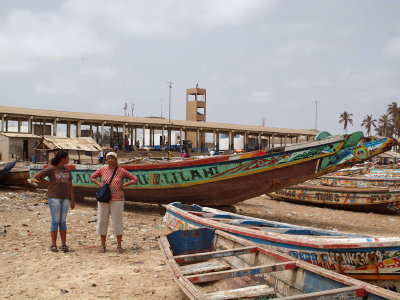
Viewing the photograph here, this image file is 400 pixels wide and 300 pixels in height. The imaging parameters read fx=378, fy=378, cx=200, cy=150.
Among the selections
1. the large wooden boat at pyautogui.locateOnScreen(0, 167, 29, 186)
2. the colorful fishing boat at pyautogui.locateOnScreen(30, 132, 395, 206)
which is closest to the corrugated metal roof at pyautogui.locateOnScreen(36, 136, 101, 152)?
the large wooden boat at pyautogui.locateOnScreen(0, 167, 29, 186)

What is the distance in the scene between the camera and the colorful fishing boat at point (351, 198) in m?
10.6

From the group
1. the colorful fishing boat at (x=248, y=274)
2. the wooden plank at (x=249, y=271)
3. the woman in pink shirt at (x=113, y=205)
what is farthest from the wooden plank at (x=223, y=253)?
the woman in pink shirt at (x=113, y=205)

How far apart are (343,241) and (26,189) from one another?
12.9 meters

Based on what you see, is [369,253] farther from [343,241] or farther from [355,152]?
[355,152]

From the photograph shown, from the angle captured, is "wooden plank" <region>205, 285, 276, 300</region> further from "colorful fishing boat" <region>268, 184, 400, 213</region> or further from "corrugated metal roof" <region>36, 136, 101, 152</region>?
"corrugated metal roof" <region>36, 136, 101, 152</region>

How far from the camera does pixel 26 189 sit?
13953 mm

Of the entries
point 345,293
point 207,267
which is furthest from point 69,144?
point 345,293

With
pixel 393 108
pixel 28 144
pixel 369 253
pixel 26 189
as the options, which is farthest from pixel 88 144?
pixel 393 108

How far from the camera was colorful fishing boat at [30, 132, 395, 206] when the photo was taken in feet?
25.6

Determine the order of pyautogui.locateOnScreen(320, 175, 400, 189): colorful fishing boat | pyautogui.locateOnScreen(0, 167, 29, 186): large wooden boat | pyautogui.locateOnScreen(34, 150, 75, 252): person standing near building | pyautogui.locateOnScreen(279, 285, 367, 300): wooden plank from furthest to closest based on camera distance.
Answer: pyautogui.locateOnScreen(320, 175, 400, 189): colorful fishing boat → pyautogui.locateOnScreen(0, 167, 29, 186): large wooden boat → pyautogui.locateOnScreen(34, 150, 75, 252): person standing near building → pyautogui.locateOnScreen(279, 285, 367, 300): wooden plank

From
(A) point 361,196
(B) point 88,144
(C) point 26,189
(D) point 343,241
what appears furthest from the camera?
(B) point 88,144

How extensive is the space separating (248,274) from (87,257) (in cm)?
270

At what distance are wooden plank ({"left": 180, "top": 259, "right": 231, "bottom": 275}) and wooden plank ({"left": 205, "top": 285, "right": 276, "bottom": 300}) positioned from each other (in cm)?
68

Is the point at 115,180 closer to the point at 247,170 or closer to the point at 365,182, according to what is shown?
the point at 247,170
